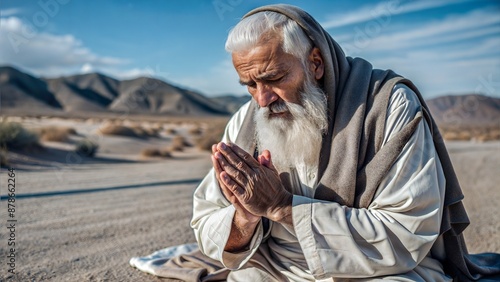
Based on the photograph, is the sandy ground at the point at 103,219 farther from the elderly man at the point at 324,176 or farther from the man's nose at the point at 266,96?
the man's nose at the point at 266,96

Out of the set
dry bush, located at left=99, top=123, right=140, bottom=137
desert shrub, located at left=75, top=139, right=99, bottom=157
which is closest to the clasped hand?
desert shrub, located at left=75, top=139, right=99, bottom=157

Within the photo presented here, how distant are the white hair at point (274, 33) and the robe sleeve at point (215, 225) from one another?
0.80 meters

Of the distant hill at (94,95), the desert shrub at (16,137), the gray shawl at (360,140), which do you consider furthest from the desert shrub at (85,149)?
the distant hill at (94,95)

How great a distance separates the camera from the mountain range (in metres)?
102

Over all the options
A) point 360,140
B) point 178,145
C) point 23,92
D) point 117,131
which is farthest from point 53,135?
point 23,92

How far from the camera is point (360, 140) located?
7.86 ft

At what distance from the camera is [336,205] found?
90.0 inches

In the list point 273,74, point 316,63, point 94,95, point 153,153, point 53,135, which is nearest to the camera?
point 273,74

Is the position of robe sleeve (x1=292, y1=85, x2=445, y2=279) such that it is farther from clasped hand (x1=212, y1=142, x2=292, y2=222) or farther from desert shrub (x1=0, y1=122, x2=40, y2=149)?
desert shrub (x1=0, y1=122, x2=40, y2=149)

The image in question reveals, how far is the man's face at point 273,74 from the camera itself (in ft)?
8.29

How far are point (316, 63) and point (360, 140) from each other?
508mm

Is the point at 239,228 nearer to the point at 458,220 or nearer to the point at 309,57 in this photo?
A: the point at 309,57

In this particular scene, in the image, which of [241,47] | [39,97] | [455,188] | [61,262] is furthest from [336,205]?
[39,97]

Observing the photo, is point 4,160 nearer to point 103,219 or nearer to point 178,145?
point 103,219
